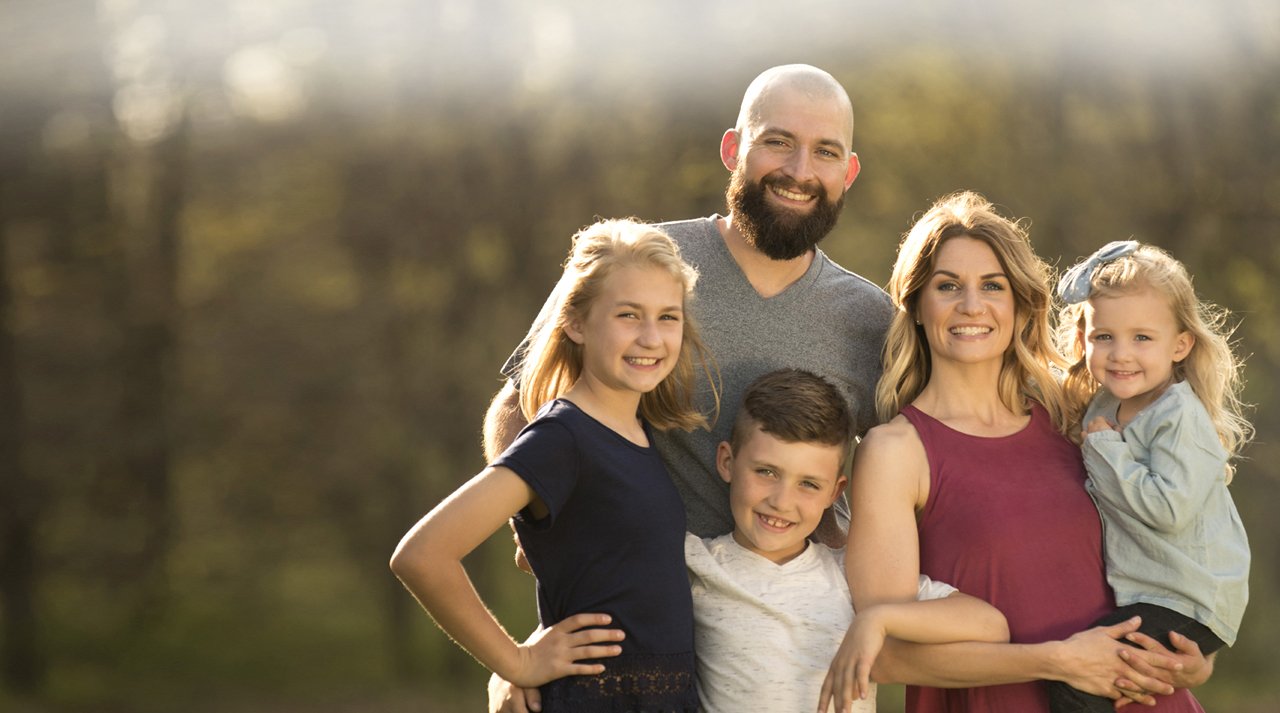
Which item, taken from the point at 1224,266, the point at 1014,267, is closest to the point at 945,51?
the point at 1224,266

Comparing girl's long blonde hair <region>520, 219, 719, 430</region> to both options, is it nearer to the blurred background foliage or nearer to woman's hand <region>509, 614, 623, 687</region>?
woman's hand <region>509, 614, 623, 687</region>

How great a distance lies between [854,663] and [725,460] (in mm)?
611

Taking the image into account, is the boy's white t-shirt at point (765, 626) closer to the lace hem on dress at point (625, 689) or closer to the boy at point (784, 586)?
the boy at point (784, 586)

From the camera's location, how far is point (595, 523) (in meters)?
2.79

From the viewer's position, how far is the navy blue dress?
2785 mm

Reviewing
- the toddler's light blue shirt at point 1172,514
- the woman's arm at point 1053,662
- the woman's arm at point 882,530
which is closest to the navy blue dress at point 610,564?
the woman's arm at point 882,530

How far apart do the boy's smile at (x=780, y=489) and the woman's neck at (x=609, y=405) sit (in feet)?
0.80

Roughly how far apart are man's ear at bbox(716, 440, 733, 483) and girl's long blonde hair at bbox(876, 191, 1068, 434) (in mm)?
392

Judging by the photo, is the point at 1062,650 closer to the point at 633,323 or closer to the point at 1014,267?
the point at 1014,267

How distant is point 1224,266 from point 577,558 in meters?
7.56

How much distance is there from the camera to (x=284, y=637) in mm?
11219

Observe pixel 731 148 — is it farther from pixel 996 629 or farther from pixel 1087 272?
pixel 996 629

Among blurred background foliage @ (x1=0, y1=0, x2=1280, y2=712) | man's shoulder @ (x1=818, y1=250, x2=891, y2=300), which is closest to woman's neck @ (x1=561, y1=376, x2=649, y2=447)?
man's shoulder @ (x1=818, y1=250, x2=891, y2=300)

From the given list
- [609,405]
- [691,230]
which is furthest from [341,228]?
[609,405]
